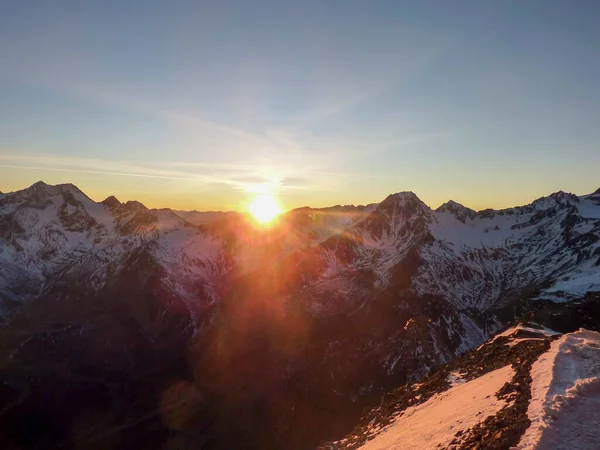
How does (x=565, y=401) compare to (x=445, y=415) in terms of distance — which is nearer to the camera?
(x=565, y=401)

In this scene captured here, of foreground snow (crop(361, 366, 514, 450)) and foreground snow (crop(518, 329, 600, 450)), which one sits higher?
foreground snow (crop(518, 329, 600, 450))

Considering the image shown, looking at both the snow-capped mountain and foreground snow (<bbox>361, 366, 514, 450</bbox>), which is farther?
foreground snow (<bbox>361, 366, 514, 450</bbox>)

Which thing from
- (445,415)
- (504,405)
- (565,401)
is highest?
(565,401)

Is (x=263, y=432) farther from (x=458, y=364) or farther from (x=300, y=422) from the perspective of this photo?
(x=458, y=364)

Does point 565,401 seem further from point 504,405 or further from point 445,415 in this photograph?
point 445,415

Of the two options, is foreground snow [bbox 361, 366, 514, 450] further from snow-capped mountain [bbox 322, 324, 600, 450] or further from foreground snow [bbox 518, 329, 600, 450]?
foreground snow [bbox 518, 329, 600, 450]

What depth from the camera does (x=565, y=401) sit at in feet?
76.3

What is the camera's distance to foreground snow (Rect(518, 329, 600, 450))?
766 inches

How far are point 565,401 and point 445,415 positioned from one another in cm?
800

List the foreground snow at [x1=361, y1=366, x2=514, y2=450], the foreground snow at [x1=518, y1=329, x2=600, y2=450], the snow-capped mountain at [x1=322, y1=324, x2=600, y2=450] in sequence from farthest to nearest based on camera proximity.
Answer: the foreground snow at [x1=361, y1=366, x2=514, y2=450] → the snow-capped mountain at [x1=322, y1=324, x2=600, y2=450] → the foreground snow at [x1=518, y1=329, x2=600, y2=450]

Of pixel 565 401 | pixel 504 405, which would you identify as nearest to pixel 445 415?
pixel 504 405

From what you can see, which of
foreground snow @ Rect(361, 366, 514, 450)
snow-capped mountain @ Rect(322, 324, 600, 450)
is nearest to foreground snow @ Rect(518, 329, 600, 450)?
snow-capped mountain @ Rect(322, 324, 600, 450)

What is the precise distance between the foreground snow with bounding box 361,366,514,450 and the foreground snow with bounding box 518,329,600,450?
2670 millimetres

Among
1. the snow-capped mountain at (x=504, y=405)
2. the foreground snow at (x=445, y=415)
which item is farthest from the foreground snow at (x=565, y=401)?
the foreground snow at (x=445, y=415)
